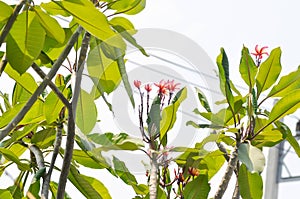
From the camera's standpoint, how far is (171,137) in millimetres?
767

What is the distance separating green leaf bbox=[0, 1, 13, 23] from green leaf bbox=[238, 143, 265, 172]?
330mm

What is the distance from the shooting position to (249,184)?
794 mm

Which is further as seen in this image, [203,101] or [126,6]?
[203,101]

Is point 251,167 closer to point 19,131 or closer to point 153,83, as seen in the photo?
point 153,83

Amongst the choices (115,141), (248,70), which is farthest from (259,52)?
(115,141)

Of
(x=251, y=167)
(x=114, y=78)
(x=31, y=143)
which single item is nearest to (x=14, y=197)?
(x=31, y=143)

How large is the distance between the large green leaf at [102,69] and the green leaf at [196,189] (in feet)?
0.56

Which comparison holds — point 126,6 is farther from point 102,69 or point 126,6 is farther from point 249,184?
point 249,184

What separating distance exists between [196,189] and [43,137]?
0.23 meters

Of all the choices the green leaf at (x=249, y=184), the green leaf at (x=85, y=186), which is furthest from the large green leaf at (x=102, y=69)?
the green leaf at (x=249, y=184)

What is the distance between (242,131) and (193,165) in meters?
0.11

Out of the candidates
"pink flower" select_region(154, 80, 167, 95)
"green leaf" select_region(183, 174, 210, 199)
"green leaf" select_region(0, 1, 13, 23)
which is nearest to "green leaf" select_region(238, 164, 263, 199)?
"green leaf" select_region(183, 174, 210, 199)

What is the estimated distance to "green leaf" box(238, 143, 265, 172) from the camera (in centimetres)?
69

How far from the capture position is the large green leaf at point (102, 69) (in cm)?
69
